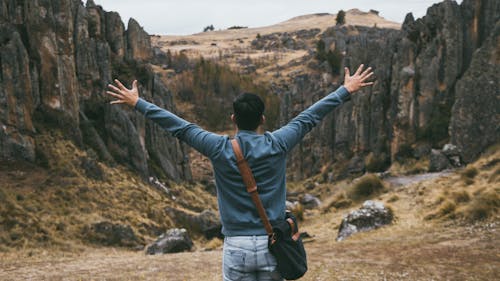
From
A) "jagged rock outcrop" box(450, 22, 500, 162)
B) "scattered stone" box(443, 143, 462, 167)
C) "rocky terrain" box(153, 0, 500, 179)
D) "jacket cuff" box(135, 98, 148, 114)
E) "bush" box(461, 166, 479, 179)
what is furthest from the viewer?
"scattered stone" box(443, 143, 462, 167)

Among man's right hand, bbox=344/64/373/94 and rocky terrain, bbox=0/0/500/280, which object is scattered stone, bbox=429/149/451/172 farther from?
man's right hand, bbox=344/64/373/94

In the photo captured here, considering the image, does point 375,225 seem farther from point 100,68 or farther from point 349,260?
point 100,68

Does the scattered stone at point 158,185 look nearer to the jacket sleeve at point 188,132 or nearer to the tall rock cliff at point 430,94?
the tall rock cliff at point 430,94

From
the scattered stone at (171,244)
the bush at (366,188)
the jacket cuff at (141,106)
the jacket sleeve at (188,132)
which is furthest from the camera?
the bush at (366,188)

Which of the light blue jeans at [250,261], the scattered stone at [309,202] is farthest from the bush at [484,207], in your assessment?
the scattered stone at [309,202]

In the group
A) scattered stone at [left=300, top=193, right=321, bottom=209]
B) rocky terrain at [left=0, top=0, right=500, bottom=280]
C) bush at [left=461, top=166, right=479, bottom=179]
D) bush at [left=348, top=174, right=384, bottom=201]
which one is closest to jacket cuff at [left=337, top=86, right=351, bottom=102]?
rocky terrain at [left=0, top=0, right=500, bottom=280]

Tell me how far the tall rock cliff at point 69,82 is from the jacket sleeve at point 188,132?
97.8ft

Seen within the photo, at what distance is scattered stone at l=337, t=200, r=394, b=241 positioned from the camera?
66.9ft

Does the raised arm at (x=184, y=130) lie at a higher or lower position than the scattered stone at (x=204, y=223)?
higher

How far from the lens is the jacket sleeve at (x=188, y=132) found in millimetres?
4754

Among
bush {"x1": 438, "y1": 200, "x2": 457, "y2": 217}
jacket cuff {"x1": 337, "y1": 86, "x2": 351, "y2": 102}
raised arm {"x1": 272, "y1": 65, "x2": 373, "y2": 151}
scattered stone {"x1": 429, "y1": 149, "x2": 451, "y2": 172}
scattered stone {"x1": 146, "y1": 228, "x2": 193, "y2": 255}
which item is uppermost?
jacket cuff {"x1": 337, "y1": 86, "x2": 351, "y2": 102}

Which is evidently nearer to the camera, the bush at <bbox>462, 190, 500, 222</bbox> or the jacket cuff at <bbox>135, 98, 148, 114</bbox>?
the jacket cuff at <bbox>135, 98, 148, 114</bbox>

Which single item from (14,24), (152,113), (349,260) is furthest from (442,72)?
(152,113)

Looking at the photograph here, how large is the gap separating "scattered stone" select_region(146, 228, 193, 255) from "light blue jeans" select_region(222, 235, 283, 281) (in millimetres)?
18337
